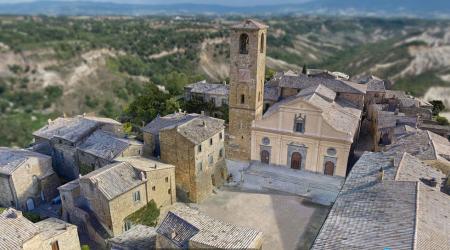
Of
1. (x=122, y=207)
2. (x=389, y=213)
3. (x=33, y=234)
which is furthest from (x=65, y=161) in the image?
(x=389, y=213)

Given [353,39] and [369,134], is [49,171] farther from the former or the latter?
[353,39]

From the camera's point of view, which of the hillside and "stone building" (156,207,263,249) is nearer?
"stone building" (156,207,263,249)

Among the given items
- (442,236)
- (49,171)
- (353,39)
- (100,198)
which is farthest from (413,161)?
(353,39)

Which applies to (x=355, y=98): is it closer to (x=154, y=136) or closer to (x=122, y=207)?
(x=154, y=136)

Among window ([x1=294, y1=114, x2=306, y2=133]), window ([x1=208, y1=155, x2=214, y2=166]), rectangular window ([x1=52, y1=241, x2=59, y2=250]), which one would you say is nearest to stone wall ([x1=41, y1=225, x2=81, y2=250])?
rectangular window ([x1=52, y1=241, x2=59, y2=250])

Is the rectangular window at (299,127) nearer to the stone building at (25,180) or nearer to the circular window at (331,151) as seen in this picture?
the circular window at (331,151)

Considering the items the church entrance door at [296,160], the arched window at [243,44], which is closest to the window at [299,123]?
the church entrance door at [296,160]

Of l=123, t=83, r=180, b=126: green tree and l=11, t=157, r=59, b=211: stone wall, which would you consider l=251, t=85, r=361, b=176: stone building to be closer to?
l=123, t=83, r=180, b=126: green tree
